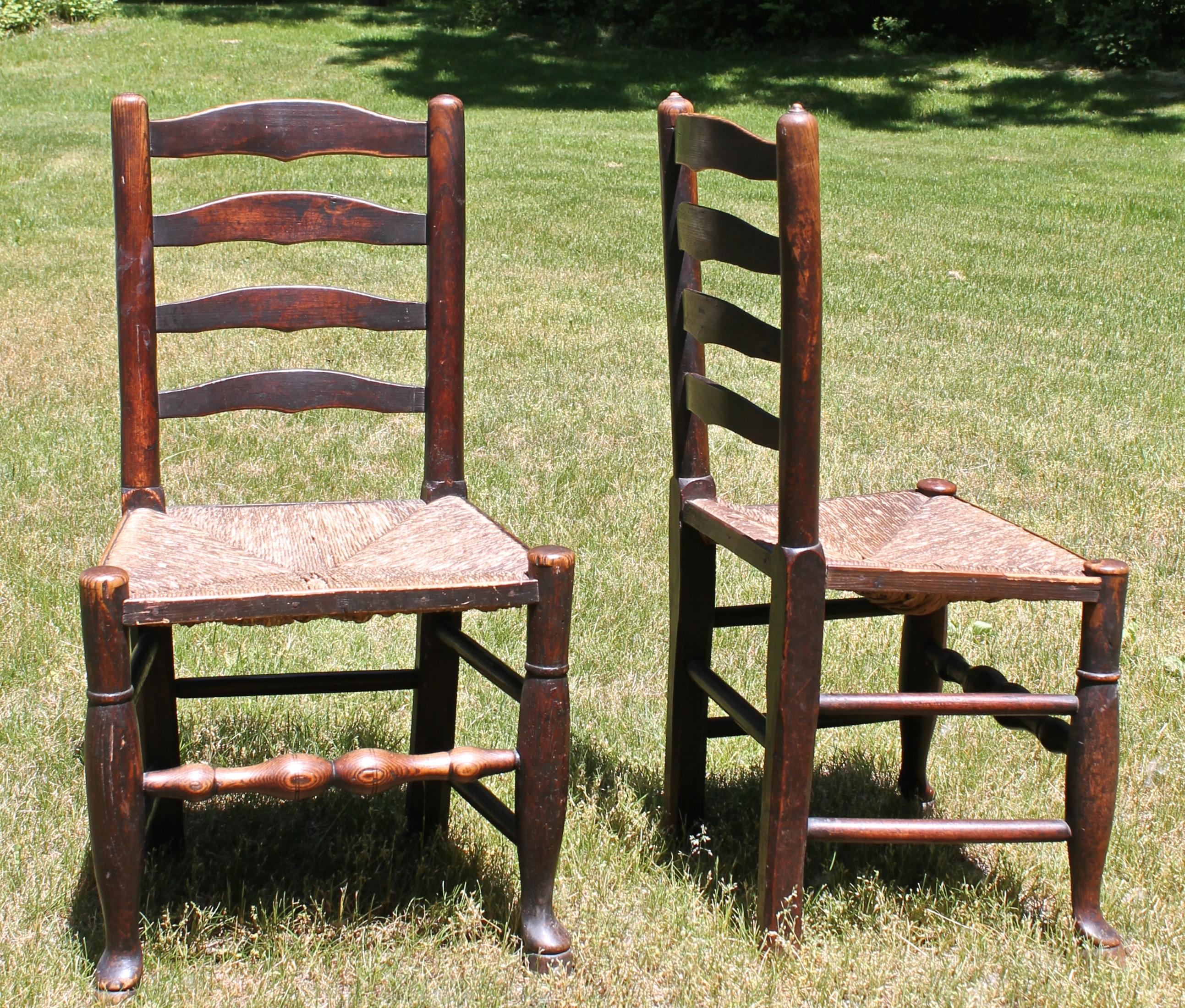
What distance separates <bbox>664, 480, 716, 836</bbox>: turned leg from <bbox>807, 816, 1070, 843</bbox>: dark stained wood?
46cm

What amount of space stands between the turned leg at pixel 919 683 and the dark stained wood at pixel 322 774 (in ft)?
3.56

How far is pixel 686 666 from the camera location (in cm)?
270

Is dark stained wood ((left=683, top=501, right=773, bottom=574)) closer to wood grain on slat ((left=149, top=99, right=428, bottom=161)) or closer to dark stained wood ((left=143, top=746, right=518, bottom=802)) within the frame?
dark stained wood ((left=143, top=746, right=518, bottom=802))

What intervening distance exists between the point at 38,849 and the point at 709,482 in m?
1.46

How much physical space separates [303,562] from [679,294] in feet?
2.79

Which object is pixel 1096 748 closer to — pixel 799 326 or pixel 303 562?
pixel 799 326

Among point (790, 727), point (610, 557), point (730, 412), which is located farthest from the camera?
point (610, 557)

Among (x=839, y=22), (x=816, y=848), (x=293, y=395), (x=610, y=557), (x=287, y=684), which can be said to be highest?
(x=839, y=22)

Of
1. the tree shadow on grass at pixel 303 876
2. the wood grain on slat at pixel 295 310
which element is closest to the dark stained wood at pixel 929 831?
the tree shadow on grass at pixel 303 876

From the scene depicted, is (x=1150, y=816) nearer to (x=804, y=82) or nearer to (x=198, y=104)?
(x=198, y=104)

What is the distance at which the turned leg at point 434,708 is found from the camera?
267 centimetres

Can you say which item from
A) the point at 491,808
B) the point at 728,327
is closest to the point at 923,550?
the point at 728,327

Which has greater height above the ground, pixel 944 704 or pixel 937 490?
pixel 937 490

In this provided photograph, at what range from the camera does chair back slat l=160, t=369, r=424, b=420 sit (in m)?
2.69
